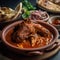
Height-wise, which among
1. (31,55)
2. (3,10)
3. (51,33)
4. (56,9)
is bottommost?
(31,55)

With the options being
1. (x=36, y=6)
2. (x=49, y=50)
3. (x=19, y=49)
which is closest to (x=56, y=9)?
A: (x=36, y=6)

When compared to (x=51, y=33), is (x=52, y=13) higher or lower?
higher

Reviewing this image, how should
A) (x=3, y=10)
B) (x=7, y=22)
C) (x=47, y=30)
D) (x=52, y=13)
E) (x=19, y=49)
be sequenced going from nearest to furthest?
(x=19, y=49) < (x=47, y=30) < (x=7, y=22) < (x=3, y=10) < (x=52, y=13)

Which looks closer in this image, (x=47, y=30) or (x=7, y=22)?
(x=47, y=30)

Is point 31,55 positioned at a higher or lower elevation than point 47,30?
lower

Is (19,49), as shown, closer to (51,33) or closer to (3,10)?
(51,33)

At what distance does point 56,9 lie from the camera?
2.01 meters

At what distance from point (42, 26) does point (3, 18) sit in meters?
0.36

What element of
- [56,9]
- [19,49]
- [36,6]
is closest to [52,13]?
[56,9]

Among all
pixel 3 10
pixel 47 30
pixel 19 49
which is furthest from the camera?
pixel 3 10

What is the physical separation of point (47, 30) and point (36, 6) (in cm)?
72

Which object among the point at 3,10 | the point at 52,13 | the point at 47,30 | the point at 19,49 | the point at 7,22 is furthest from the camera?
the point at 52,13

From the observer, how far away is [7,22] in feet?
5.27

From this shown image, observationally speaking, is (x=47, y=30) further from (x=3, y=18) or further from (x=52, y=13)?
(x=52, y=13)
